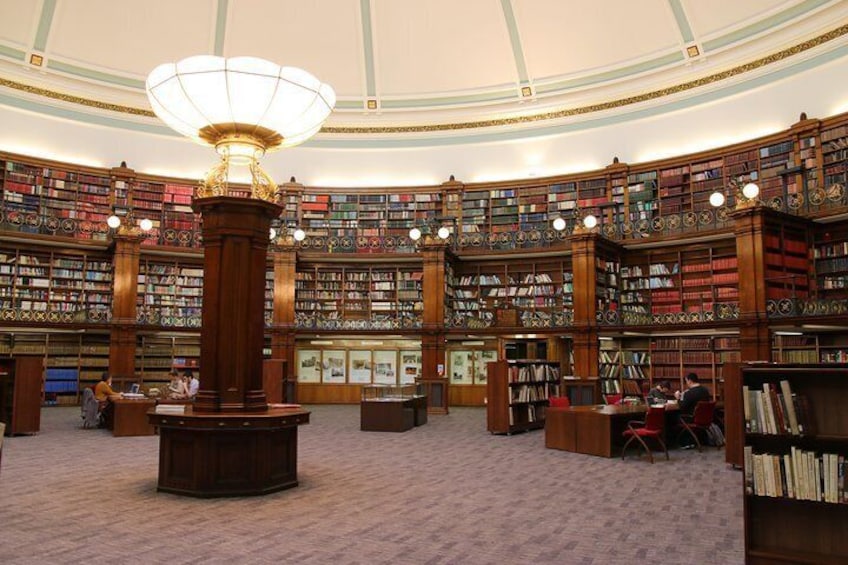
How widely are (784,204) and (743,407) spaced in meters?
10.7

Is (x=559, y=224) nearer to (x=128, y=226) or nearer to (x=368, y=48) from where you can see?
(x=368, y=48)

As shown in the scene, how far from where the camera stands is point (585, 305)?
1502 cm

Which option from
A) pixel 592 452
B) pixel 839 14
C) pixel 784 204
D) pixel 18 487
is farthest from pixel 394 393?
pixel 839 14

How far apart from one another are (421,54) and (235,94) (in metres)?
12.9

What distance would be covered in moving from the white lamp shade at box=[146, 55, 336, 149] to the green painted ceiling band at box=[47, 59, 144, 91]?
12.1 metres

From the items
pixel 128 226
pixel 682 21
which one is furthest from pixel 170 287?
pixel 682 21

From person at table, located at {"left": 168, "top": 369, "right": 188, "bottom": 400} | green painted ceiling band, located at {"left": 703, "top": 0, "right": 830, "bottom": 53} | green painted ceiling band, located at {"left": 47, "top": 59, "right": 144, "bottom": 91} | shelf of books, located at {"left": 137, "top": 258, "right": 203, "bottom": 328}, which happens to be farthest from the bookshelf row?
person at table, located at {"left": 168, "top": 369, "right": 188, "bottom": 400}

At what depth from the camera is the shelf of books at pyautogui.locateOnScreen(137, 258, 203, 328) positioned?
672 inches

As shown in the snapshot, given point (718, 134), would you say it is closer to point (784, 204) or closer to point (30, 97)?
point (784, 204)

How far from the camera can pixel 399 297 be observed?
698 inches

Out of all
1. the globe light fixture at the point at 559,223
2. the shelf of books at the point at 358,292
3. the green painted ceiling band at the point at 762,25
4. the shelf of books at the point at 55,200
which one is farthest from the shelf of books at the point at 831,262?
the shelf of books at the point at 55,200

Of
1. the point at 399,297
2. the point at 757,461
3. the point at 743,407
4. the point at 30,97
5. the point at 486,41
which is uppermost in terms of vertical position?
the point at 486,41

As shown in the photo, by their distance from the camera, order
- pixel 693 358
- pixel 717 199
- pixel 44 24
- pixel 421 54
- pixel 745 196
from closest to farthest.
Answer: pixel 745 196 → pixel 717 199 → pixel 693 358 → pixel 44 24 → pixel 421 54

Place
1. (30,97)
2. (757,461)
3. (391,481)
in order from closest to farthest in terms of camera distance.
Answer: (757,461), (391,481), (30,97)
